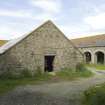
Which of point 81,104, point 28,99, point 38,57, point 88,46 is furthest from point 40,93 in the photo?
point 88,46

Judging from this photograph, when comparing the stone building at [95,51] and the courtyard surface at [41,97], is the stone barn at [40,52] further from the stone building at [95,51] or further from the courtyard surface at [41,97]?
the stone building at [95,51]

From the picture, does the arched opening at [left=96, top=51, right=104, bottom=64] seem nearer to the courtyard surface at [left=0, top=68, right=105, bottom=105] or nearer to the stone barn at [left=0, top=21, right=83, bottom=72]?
the stone barn at [left=0, top=21, right=83, bottom=72]

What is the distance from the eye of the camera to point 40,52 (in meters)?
19.4

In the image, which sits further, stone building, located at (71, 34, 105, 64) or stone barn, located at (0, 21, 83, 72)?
stone building, located at (71, 34, 105, 64)

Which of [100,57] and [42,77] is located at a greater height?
[100,57]

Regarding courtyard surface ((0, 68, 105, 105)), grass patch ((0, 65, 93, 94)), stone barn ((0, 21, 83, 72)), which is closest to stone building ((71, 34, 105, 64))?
stone barn ((0, 21, 83, 72))

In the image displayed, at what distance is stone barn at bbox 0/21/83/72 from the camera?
1795 cm

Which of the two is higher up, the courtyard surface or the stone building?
the stone building

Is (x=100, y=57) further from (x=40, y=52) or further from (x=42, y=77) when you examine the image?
(x=42, y=77)

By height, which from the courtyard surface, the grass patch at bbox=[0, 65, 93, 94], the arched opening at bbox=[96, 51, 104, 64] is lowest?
the courtyard surface

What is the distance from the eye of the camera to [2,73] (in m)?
17.4

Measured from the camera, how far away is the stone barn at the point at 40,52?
→ 1795cm

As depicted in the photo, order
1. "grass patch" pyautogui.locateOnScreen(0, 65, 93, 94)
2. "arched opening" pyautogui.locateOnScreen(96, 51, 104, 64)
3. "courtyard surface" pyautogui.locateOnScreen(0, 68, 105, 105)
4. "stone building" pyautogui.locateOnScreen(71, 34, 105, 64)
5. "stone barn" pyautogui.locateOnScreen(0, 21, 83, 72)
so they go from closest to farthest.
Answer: "courtyard surface" pyautogui.locateOnScreen(0, 68, 105, 105) < "grass patch" pyautogui.locateOnScreen(0, 65, 93, 94) < "stone barn" pyautogui.locateOnScreen(0, 21, 83, 72) < "stone building" pyautogui.locateOnScreen(71, 34, 105, 64) < "arched opening" pyautogui.locateOnScreen(96, 51, 104, 64)

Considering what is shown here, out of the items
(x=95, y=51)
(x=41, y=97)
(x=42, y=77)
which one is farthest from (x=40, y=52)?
(x=95, y=51)
